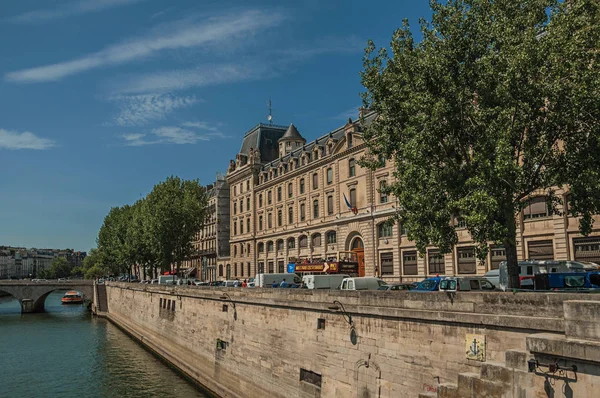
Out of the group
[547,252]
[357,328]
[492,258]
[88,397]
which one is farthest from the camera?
[492,258]

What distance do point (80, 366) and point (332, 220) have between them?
92.7 feet

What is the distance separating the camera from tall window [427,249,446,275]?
42.5m

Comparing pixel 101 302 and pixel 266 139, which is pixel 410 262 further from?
pixel 101 302

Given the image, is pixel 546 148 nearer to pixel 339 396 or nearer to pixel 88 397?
pixel 339 396

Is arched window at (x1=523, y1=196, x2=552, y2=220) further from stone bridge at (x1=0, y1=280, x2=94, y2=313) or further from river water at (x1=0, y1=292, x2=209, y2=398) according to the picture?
stone bridge at (x1=0, y1=280, x2=94, y2=313)

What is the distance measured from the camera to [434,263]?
1699 inches

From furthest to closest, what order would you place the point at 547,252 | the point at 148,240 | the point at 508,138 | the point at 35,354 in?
the point at 148,240 → the point at 35,354 → the point at 547,252 → the point at 508,138

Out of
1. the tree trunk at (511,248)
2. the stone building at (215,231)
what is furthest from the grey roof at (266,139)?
the tree trunk at (511,248)

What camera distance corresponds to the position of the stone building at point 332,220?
36.2m

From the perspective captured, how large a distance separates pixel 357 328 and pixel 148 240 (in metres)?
51.4

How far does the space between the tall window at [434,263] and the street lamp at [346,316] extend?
79.0 feet

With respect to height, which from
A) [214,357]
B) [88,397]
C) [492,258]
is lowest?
[88,397]

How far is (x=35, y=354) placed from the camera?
45406 millimetres

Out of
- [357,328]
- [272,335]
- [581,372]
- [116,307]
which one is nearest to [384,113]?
[357,328]
